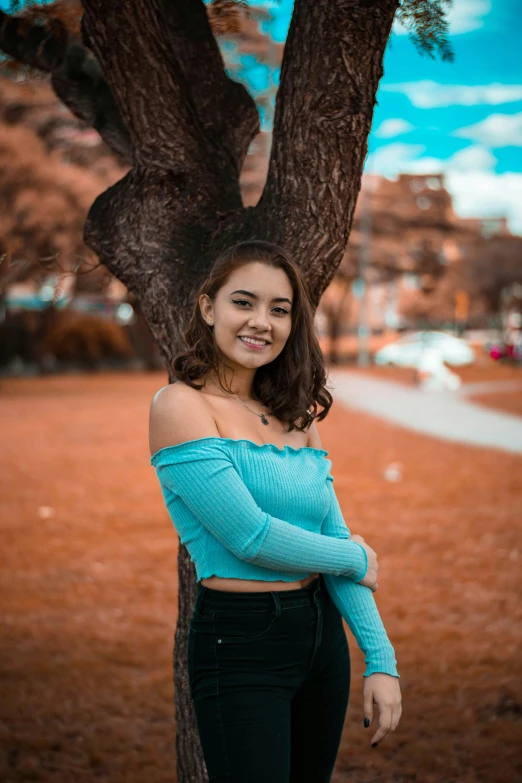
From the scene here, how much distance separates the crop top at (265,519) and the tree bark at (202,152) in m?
0.78

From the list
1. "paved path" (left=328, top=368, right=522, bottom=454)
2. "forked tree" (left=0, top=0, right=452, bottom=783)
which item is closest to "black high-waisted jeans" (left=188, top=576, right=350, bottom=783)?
"forked tree" (left=0, top=0, right=452, bottom=783)

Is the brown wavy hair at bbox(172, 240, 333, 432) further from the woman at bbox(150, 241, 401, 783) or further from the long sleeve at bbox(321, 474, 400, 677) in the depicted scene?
the long sleeve at bbox(321, 474, 400, 677)

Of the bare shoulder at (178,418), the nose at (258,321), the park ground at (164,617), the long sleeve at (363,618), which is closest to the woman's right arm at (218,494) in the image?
the bare shoulder at (178,418)

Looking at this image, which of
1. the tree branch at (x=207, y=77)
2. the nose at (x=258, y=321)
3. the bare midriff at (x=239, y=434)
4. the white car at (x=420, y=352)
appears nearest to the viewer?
the bare midriff at (x=239, y=434)

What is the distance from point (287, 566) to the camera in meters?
1.94

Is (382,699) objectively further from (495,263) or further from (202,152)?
(495,263)

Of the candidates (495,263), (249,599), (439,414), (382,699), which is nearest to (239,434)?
(249,599)

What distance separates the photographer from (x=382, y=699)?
6.54ft

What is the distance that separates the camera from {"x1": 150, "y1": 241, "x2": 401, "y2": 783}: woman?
189 centimetres

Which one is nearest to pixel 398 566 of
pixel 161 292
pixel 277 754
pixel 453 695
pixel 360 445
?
pixel 453 695

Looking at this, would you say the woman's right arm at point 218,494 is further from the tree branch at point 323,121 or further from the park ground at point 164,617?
the park ground at point 164,617

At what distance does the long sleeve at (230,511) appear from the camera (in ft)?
6.15

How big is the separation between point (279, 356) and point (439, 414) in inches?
572

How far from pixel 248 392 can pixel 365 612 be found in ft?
2.18
